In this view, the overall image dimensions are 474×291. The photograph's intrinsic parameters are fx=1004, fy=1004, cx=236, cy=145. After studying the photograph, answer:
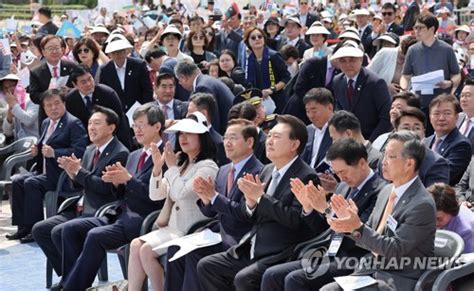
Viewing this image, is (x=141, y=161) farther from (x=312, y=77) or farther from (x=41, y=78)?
(x=41, y=78)

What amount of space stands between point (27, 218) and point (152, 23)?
11.8 meters

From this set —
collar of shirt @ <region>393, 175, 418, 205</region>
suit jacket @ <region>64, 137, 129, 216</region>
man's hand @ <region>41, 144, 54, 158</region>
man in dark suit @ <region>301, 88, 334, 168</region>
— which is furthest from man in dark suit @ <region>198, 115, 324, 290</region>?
man's hand @ <region>41, 144, 54, 158</region>

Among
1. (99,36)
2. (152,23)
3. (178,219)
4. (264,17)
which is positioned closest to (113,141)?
(178,219)

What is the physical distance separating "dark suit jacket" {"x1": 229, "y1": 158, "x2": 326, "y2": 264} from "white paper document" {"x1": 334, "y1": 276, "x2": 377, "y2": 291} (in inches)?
24.1

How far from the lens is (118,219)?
24.5 feet

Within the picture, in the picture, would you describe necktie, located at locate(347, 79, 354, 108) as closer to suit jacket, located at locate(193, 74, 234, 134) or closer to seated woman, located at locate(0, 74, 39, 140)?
suit jacket, located at locate(193, 74, 234, 134)

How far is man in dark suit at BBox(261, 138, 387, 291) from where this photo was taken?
5734 millimetres

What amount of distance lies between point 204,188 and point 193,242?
1.24 ft

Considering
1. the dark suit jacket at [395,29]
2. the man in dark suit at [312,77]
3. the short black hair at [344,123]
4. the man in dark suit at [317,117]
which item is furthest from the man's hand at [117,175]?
the dark suit jacket at [395,29]

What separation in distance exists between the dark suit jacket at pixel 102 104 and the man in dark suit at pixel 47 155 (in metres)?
0.60

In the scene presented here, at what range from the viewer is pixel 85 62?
37.5ft

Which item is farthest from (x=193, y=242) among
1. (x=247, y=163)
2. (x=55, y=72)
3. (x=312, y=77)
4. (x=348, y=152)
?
(x=55, y=72)

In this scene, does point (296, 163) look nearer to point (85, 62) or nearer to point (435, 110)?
point (435, 110)

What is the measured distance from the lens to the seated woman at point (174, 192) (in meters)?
6.89
